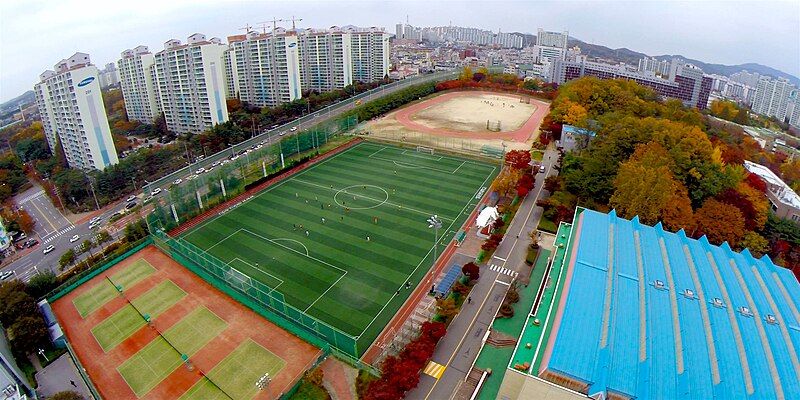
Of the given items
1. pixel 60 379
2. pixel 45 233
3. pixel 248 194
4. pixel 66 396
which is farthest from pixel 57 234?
pixel 66 396

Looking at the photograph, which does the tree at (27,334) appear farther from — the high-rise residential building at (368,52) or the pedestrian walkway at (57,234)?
the high-rise residential building at (368,52)

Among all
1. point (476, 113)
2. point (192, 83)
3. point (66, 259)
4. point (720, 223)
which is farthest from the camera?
point (476, 113)

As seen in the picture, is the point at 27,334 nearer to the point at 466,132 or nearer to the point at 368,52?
the point at 466,132

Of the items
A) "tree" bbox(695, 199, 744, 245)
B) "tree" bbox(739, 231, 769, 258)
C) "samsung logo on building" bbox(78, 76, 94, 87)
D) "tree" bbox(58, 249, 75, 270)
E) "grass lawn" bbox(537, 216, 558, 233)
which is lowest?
"tree" bbox(58, 249, 75, 270)

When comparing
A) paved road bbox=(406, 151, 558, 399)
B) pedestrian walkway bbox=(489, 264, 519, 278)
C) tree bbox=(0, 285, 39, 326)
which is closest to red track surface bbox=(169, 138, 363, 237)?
tree bbox=(0, 285, 39, 326)

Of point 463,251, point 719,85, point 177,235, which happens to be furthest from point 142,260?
point 719,85

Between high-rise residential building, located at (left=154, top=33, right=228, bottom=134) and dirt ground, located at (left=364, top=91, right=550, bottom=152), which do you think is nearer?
dirt ground, located at (left=364, top=91, right=550, bottom=152)

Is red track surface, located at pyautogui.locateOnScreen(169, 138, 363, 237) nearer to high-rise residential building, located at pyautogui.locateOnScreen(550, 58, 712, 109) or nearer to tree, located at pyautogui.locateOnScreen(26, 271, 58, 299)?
tree, located at pyautogui.locateOnScreen(26, 271, 58, 299)
